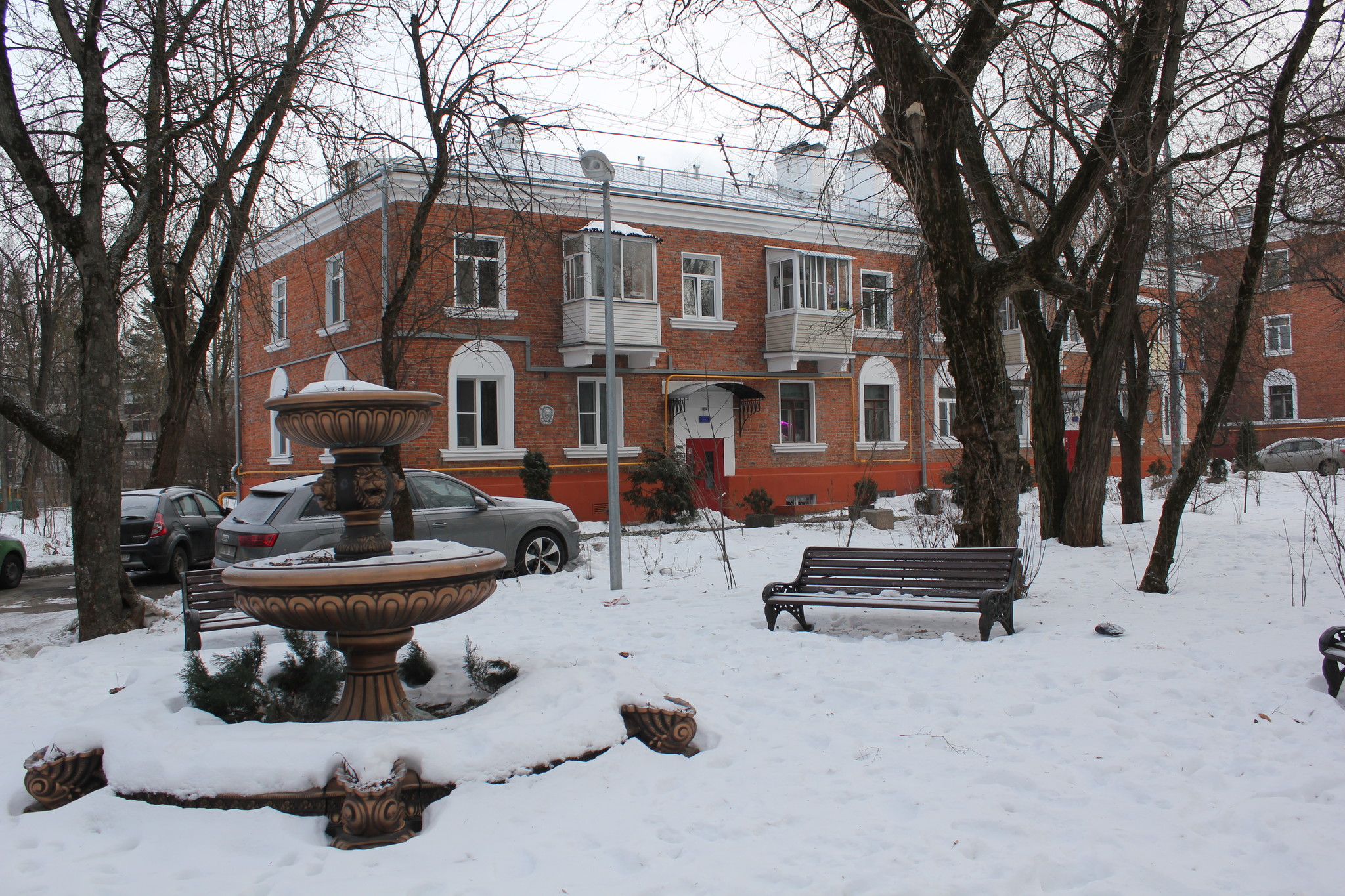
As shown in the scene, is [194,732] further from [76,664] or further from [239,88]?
[239,88]

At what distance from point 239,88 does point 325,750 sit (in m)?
7.94

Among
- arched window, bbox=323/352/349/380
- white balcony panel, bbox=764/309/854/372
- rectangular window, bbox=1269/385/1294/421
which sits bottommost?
rectangular window, bbox=1269/385/1294/421

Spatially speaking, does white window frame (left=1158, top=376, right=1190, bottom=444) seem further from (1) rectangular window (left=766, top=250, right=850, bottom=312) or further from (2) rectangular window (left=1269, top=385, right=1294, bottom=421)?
(1) rectangular window (left=766, top=250, right=850, bottom=312)

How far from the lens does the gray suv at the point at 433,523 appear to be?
9.70 meters

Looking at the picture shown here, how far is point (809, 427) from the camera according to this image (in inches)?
979

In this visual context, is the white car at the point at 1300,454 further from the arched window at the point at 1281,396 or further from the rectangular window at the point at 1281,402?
the rectangular window at the point at 1281,402

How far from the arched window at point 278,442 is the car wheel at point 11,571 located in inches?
355

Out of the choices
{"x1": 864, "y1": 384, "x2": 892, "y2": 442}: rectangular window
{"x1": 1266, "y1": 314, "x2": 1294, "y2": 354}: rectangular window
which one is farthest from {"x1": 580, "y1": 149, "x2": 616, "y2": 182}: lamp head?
{"x1": 1266, "y1": 314, "x2": 1294, "y2": 354}: rectangular window

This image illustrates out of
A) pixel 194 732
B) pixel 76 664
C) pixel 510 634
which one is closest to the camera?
pixel 194 732

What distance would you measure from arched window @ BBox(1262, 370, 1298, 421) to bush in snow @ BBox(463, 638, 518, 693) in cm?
4248

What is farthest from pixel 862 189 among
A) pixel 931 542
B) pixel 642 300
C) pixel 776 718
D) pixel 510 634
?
pixel 776 718

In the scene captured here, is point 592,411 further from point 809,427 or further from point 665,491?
point 809,427

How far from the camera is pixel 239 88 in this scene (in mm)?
9500

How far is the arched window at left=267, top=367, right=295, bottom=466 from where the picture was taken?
23266 mm
